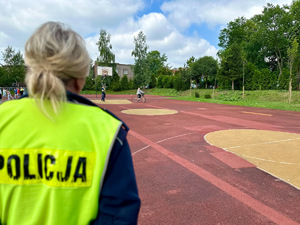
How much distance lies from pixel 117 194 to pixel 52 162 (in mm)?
333

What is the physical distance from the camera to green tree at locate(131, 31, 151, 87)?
4744 cm

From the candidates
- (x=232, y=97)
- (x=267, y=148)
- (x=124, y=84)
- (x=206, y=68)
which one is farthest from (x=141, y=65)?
(x=267, y=148)

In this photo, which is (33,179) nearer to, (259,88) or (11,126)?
(11,126)

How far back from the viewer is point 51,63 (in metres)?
0.95

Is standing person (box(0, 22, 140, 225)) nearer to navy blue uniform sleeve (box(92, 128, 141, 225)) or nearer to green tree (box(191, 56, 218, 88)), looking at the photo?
navy blue uniform sleeve (box(92, 128, 141, 225))

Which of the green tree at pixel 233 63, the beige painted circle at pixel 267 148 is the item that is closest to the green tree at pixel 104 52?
the green tree at pixel 233 63

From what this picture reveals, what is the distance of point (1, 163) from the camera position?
1.01 metres

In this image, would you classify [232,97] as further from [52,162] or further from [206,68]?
[52,162]

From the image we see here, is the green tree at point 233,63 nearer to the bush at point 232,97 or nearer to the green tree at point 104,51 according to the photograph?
the bush at point 232,97

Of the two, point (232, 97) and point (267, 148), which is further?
point (232, 97)

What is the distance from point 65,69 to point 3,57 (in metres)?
57.5

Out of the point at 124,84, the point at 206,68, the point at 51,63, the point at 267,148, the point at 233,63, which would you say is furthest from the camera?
the point at 124,84

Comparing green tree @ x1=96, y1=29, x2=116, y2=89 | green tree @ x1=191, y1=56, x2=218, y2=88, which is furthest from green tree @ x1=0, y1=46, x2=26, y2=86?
green tree @ x1=191, y1=56, x2=218, y2=88

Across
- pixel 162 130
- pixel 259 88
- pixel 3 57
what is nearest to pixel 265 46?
pixel 259 88
